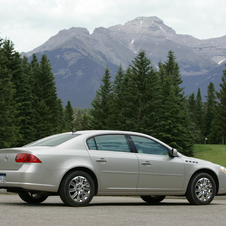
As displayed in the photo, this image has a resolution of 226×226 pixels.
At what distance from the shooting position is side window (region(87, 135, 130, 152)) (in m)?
8.71

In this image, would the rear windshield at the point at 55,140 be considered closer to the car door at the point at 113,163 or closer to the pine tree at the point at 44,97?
the car door at the point at 113,163

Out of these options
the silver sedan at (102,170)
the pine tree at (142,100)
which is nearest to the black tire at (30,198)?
the silver sedan at (102,170)

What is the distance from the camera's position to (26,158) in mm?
7977

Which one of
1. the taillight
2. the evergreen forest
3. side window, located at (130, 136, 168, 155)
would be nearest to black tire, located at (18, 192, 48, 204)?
the taillight

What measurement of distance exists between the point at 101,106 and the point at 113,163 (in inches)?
2476

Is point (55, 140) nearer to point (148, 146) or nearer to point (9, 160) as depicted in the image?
point (9, 160)

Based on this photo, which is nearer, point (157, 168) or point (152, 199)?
point (157, 168)

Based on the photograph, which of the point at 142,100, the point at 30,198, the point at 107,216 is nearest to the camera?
the point at 107,216

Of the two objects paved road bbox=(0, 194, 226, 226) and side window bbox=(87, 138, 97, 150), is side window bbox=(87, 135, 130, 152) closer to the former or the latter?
side window bbox=(87, 138, 97, 150)

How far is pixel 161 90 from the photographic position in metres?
57.3

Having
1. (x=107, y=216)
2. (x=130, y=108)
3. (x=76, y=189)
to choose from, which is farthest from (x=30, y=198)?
(x=130, y=108)

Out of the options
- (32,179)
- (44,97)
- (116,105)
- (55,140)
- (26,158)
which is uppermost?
(44,97)

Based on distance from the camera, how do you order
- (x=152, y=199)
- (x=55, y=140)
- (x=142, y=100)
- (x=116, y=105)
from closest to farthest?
(x=55, y=140) → (x=152, y=199) → (x=142, y=100) → (x=116, y=105)

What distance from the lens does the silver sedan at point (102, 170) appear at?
798 centimetres
